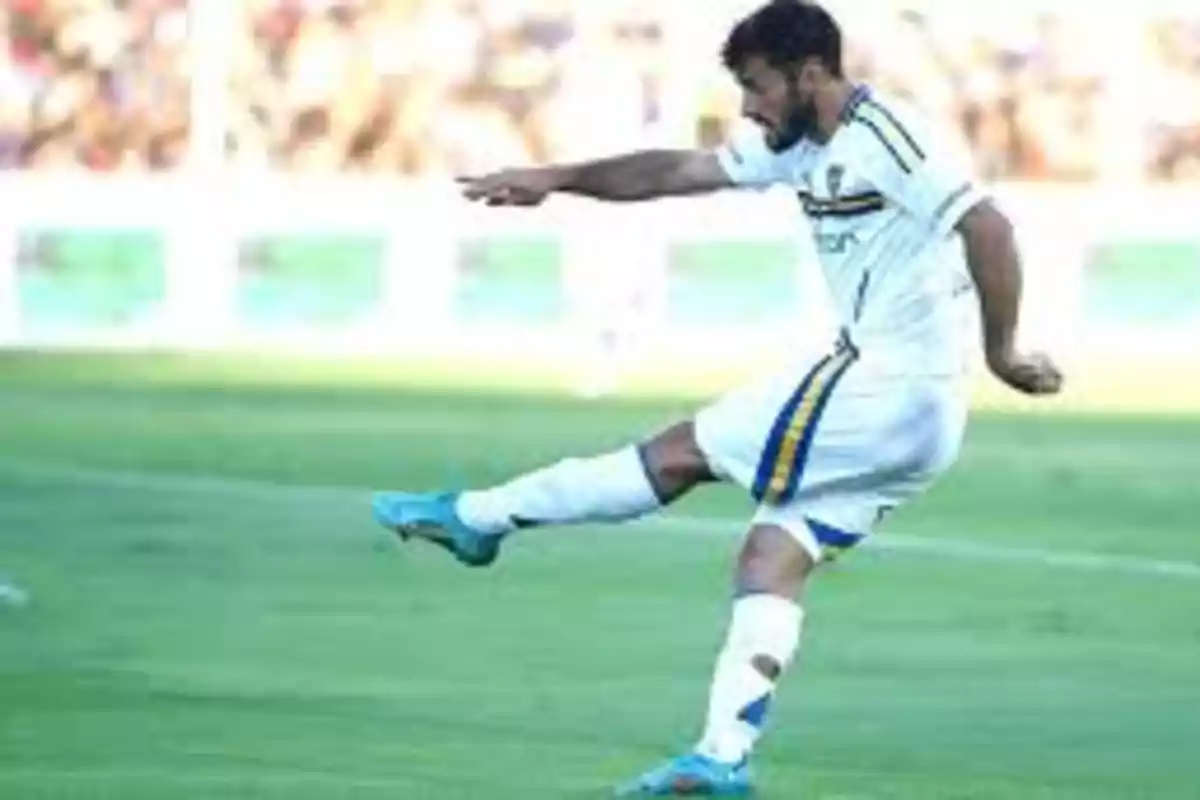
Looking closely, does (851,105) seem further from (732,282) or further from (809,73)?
(732,282)

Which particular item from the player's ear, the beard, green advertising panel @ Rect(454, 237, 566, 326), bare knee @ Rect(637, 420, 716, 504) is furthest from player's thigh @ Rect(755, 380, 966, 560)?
green advertising panel @ Rect(454, 237, 566, 326)

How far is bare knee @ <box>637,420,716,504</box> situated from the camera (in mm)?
10547

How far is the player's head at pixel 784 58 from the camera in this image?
10.1m

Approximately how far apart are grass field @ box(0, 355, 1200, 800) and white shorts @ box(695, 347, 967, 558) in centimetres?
62

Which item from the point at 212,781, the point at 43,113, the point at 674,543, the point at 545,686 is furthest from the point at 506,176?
the point at 43,113

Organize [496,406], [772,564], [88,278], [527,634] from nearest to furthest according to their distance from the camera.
Answer: [772,564], [527,634], [496,406], [88,278]

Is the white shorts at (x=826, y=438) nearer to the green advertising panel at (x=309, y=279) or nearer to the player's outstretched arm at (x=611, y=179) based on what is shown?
the player's outstretched arm at (x=611, y=179)

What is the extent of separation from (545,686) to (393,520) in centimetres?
222

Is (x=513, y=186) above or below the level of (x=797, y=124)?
below

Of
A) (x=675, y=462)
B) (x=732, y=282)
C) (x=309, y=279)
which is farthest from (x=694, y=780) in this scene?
(x=309, y=279)

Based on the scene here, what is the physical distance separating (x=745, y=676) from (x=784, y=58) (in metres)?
1.34

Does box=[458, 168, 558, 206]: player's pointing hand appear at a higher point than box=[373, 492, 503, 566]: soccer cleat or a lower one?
higher

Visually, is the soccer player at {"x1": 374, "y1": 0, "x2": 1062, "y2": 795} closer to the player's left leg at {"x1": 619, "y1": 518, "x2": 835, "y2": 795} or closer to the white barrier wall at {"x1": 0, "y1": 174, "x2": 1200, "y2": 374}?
the player's left leg at {"x1": 619, "y1": 518, "x2": 835, "y2": 795}

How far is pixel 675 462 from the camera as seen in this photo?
34.8ft
